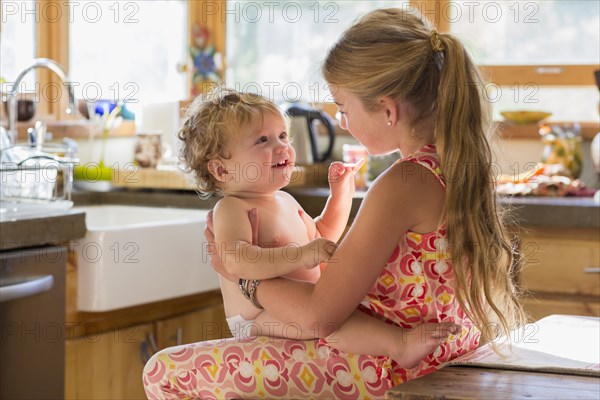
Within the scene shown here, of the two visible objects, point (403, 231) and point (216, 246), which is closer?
point (403, 231)

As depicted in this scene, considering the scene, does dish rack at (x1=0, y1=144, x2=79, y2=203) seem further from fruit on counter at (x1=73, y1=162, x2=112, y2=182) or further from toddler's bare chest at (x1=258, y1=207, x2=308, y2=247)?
toddler's bare chest at (x1=258, y1=207, x2=308, y2=247)

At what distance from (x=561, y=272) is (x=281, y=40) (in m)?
1.51

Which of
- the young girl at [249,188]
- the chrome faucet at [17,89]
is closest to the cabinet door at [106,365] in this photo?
the chrome faucet at [17,89]

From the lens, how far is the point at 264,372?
1.44 meters

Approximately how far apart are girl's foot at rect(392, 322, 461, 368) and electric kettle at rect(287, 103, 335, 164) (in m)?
1.93

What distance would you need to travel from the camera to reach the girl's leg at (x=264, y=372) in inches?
55.2

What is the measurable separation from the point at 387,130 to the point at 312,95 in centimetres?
211

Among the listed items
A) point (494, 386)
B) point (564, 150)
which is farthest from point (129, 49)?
point (494, 386)

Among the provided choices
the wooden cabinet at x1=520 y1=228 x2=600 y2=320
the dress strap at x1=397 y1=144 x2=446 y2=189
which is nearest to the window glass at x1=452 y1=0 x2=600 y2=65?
the wooden cabinet at x1=520 y1=228 x2=600 y2=320

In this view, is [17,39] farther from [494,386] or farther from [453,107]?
[494,386]

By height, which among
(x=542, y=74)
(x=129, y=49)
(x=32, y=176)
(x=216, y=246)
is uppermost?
(x=129, y=49)

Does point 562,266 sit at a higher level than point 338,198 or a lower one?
lower

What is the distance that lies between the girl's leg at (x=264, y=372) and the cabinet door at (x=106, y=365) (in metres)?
1.03

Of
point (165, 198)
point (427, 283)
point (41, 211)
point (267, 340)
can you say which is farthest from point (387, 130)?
point (165, 198)
